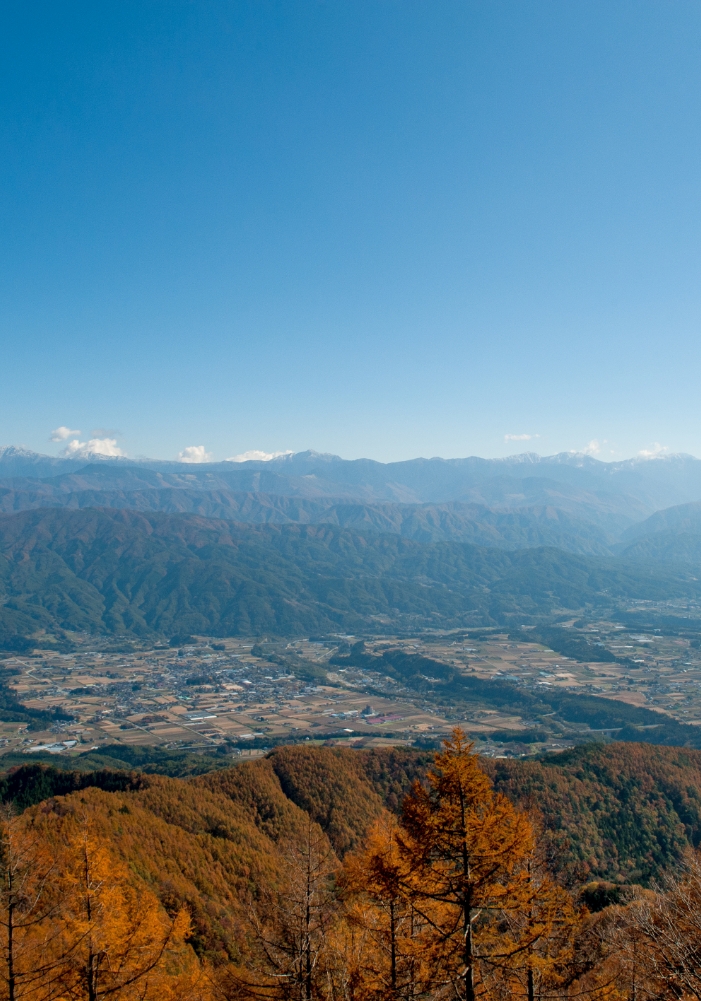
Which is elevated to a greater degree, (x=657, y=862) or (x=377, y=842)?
(x=377, y=842)

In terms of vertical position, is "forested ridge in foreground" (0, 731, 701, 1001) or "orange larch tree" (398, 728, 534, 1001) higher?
"orange larch tree" (398, 728, 534, 1001)

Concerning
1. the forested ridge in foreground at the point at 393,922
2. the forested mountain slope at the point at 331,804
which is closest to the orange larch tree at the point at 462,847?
the forested ridge in foreground at the point at 393,922

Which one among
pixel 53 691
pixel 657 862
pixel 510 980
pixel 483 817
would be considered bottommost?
pixel 53 691

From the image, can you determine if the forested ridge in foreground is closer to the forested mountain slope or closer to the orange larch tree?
the orange larch tree

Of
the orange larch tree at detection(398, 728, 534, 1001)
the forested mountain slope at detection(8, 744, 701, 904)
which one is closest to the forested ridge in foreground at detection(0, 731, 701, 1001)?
the orange larch tree at detection(398, 728, 534, 1001)

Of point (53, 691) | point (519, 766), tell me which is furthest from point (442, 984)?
point (53, 691)

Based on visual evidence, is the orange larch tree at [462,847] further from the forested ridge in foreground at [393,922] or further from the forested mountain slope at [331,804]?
the forested mountain slope at [331,804]

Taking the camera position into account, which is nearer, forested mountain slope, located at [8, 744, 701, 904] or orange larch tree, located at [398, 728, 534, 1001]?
orange larch tree, located at [398, 728, 534, 1001]

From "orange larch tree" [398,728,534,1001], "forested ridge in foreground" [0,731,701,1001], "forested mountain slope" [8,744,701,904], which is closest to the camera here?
"orange larch tree" [398,728,534,1001]

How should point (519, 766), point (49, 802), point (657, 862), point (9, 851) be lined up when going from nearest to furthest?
point (9, 851)
point (49, 802)
point (657, 862)
point (519, 766)

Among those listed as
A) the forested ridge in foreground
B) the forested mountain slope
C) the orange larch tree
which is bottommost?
the forested mountain slope

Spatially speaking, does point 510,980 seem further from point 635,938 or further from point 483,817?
point 635,938
